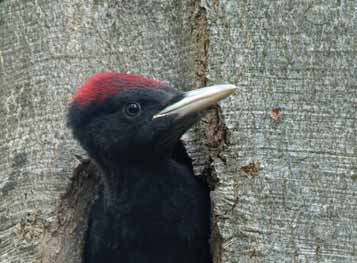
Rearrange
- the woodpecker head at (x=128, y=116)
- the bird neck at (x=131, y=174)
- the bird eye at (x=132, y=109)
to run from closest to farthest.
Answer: the woodpecker head at (x=128, y=116), the bird eye at (x=132, y=109), the bird neck at (x=131, y=174)

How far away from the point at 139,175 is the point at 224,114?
0.69 metres

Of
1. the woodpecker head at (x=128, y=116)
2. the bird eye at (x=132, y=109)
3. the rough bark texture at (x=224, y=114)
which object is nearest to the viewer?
the rough bark texture at (x=224, y=114)

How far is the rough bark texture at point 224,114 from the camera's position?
3303 millimetres

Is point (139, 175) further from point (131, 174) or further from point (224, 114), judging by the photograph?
point (224, 114)

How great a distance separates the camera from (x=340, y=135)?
333 centimetres

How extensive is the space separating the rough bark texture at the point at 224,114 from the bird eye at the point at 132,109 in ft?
0.70

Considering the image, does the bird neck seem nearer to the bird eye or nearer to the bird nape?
the bird nape

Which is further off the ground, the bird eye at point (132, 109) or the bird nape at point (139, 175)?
the bird eye at point (132, 109)

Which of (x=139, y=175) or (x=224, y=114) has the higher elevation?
(x=224, y=114)

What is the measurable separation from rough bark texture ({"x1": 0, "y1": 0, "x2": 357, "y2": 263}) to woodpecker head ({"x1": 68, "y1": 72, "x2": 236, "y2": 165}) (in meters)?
0.10

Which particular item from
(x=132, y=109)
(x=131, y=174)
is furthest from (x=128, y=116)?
(x=131, y=174)

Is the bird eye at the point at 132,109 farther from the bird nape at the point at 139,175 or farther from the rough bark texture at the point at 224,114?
the rough bark texture at the point at 224,114

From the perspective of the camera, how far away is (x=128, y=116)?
3750mm

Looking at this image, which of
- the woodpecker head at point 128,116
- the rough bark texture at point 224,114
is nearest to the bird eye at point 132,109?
the woodpecker head at point 128,116
